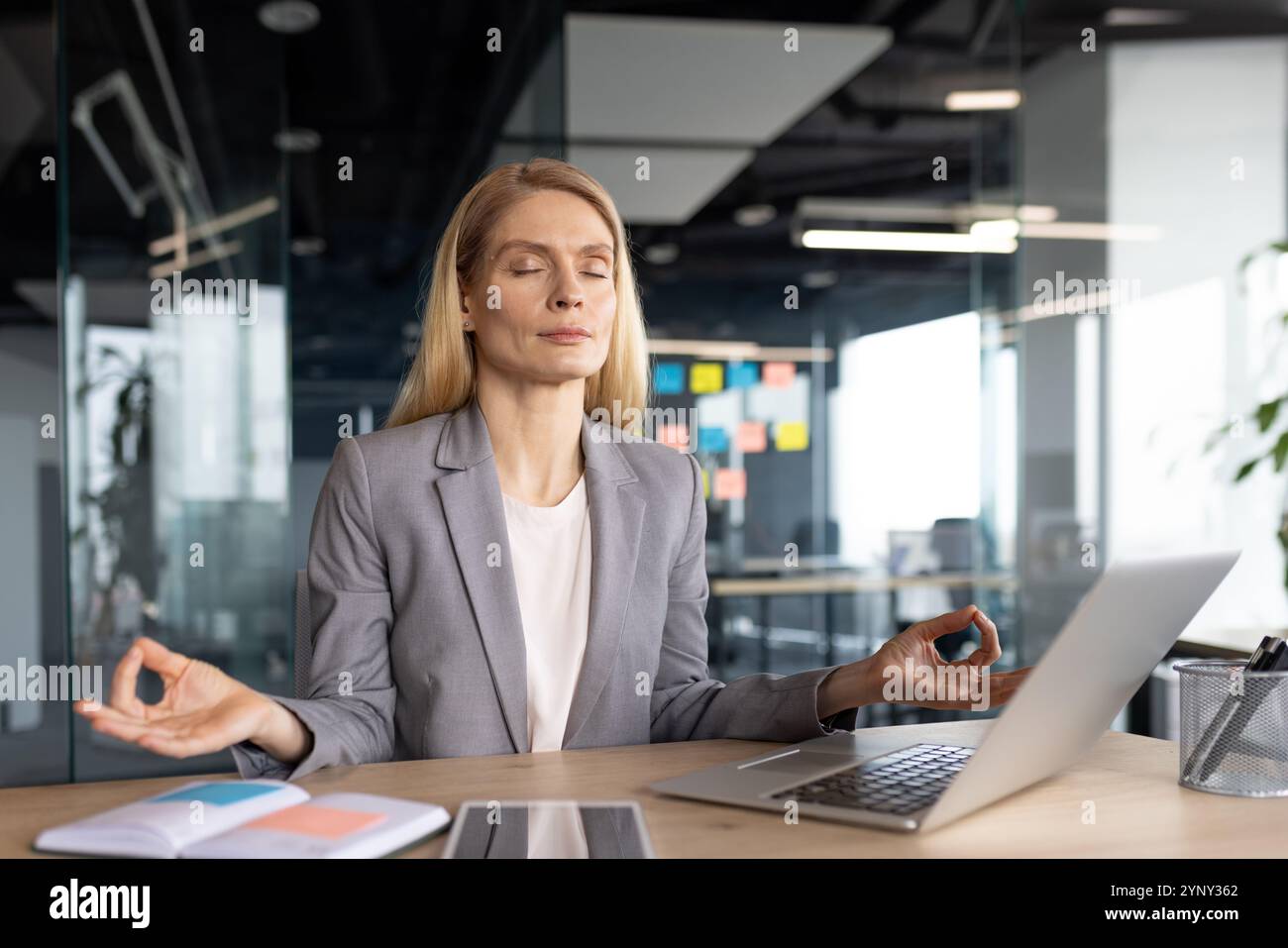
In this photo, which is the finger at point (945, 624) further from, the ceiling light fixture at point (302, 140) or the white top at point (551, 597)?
the ceiling light fixture at point (302, 140)

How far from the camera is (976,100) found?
4473 mm

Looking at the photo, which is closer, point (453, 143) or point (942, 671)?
point (942, 671)

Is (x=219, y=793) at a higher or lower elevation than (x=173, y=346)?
lower

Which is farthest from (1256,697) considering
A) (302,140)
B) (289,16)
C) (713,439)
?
(302,140)

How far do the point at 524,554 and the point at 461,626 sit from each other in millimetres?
192

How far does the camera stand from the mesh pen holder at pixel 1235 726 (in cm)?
119

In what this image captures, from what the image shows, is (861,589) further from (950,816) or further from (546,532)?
(950,816)

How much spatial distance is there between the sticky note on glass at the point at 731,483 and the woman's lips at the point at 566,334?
2.77 meters

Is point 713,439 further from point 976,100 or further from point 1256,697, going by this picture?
point 1256,697

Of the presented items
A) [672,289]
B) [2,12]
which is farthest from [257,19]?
[672,289]

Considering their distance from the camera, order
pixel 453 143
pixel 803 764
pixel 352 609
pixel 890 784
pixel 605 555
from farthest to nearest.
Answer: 1. pixel 453 143
2. pixel 605 555
3. pixel 352 609
4. pixel 803 764
5. pixel 890 784

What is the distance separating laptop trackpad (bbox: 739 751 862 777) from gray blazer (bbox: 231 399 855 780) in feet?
0.40
